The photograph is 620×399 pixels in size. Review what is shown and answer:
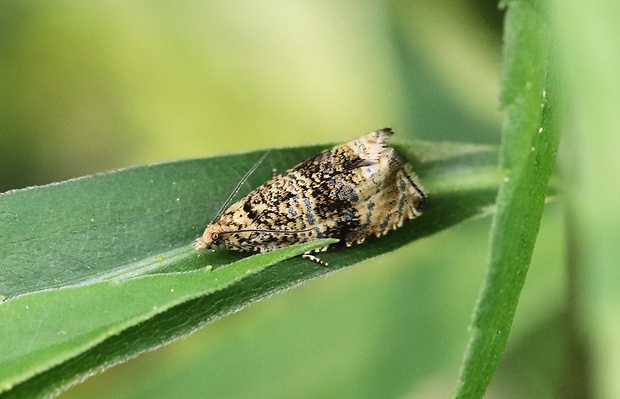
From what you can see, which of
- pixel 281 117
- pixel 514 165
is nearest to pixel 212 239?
pixel 514 165

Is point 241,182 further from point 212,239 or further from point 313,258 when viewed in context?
point 313,258

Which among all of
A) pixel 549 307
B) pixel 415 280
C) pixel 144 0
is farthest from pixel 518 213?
pixel 144 0

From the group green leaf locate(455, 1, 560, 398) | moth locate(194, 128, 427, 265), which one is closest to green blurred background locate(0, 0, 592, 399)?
moth locate(194, 128, 427, 265)

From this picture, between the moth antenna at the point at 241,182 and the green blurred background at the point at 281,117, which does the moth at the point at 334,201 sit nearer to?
the moth antenna at the point at 241,182

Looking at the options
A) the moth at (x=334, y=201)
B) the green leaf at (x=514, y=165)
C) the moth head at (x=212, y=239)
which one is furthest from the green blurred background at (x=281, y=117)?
the green leaf at (x=514, y=165)

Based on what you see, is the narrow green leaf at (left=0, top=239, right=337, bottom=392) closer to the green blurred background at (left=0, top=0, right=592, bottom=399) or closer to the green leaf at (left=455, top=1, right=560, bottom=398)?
the green leaf at (left=455, top=1, right=560, bottom=398)

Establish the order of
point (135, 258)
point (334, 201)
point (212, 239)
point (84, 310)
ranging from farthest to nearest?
point (334, 201), point (212, 239), point (135, 258), point (84, 310)

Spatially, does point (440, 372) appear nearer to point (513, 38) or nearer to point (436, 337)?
point (436, 337)
